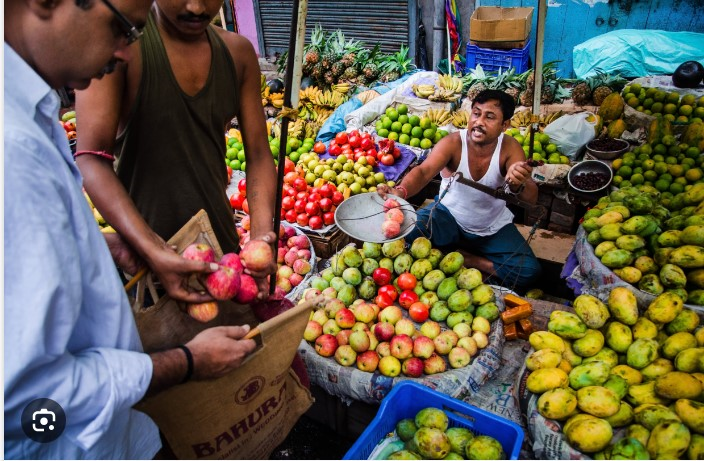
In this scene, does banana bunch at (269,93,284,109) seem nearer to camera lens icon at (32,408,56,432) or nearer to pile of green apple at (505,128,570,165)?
pile of green apple at (505,128,570,165)

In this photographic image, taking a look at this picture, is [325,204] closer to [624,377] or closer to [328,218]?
[328,218]

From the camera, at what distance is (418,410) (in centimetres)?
207

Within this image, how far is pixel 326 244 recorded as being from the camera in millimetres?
3932

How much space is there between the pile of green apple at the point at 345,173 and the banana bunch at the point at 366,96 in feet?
5.90

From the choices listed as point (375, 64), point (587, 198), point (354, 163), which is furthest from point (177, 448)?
point (375, 64)

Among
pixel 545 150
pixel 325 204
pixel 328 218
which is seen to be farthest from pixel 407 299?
pixel 545 150

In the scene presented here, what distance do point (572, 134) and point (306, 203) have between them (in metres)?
3.16

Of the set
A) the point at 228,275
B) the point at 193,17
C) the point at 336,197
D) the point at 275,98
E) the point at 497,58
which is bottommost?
the point at 336,197

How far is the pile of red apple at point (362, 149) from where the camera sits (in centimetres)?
496

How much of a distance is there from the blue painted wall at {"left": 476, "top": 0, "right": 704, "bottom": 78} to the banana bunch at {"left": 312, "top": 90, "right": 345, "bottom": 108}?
11.1ft

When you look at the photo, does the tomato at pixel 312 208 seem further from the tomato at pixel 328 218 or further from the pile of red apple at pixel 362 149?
the pile of red apple at pixel 362 149

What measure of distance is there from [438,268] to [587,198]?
7.82 feet

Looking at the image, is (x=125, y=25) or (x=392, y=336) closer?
(x=125, y=25)

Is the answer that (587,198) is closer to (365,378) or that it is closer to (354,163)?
(354,163)
